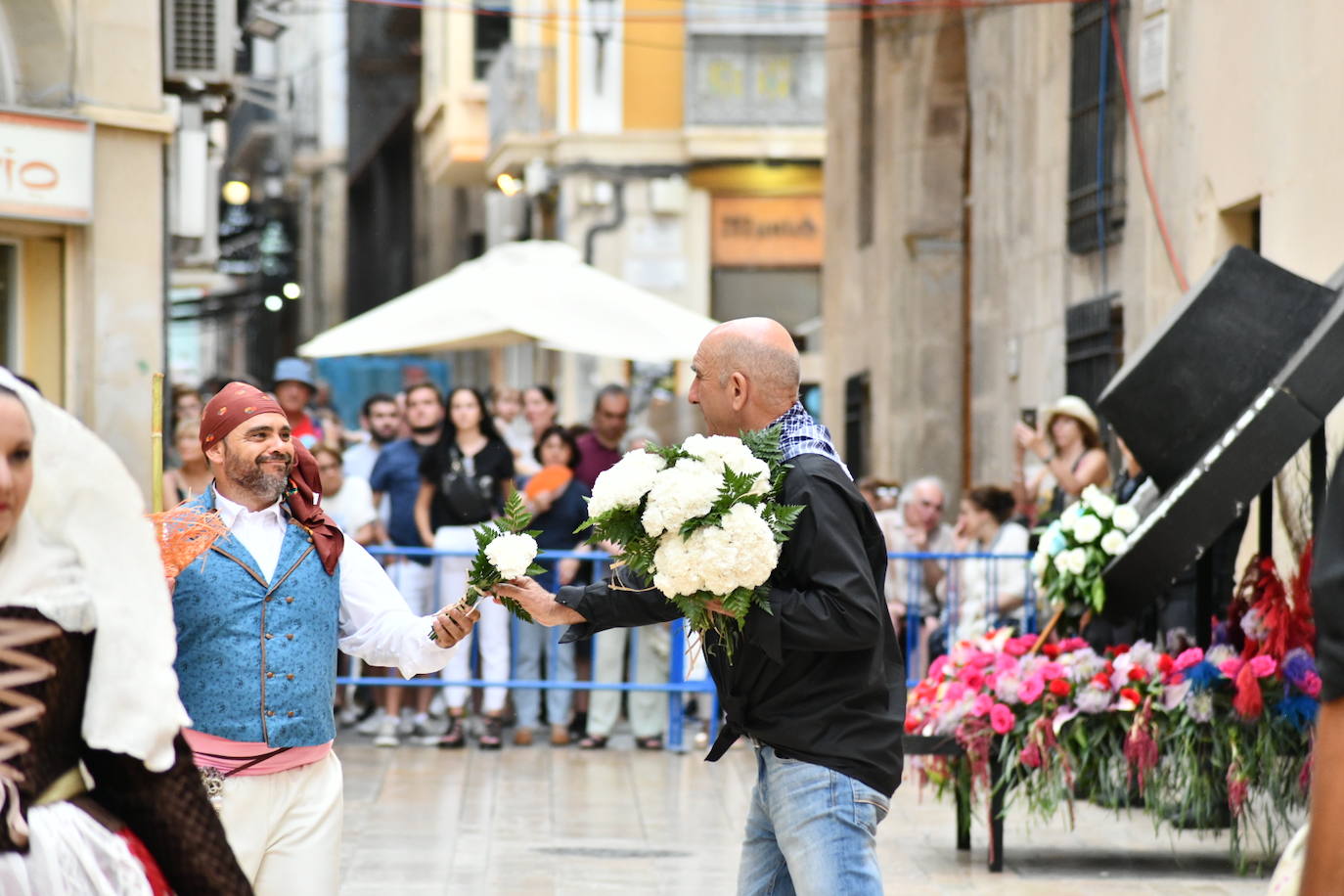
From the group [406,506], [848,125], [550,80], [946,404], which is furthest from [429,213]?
[406,506]

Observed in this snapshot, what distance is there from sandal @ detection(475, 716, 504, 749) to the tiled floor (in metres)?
0.37

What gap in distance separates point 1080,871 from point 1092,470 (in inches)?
121

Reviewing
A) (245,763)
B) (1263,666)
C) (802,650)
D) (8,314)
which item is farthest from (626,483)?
(8,314)

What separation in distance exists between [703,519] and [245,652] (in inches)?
46.2

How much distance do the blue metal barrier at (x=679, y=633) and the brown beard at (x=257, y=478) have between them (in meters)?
6.80

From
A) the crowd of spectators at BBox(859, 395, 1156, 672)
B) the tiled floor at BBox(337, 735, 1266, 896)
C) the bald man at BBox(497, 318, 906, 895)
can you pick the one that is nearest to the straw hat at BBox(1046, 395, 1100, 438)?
the crowd of spectators at BBox(859, 395, 1156, 672)

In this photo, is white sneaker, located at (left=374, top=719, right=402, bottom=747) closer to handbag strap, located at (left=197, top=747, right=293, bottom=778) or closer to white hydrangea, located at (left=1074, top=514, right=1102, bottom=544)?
white hydrangea, located at (left=1074, top=514, right=1102, bottom=544)

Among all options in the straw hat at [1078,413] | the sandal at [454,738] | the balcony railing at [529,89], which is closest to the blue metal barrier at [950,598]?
the straw hat at [1078,413]

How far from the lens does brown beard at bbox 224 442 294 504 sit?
5266 millimetres

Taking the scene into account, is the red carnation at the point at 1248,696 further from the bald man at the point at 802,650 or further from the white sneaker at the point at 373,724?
the white sneaker at the point at 373,724

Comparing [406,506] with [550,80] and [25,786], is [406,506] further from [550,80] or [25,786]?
[550,80]

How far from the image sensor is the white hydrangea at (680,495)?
15.7ft

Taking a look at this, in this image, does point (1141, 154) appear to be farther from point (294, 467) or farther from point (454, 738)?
point (294, 467)

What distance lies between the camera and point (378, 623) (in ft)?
17.5
